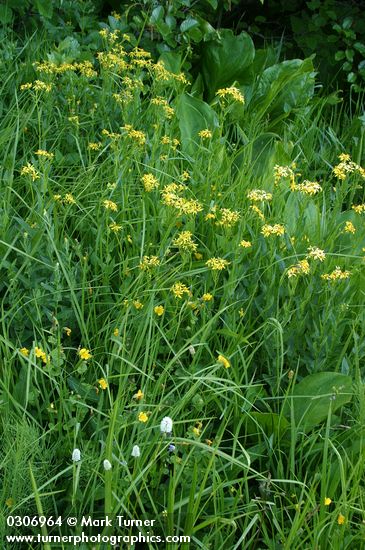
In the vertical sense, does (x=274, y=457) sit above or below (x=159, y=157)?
below

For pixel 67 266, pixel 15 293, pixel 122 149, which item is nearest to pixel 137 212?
pixel 122 149

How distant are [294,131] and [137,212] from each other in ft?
4.22

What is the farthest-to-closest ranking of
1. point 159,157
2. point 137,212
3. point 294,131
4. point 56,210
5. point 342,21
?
1. point 342,21
2. point 294,131
3. point 159,157
4. point 137,212
5. point 56,210

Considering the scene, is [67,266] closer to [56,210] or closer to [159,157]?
[56,210]

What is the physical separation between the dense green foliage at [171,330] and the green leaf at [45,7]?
0.26 metres

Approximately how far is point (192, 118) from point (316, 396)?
5.07 ft

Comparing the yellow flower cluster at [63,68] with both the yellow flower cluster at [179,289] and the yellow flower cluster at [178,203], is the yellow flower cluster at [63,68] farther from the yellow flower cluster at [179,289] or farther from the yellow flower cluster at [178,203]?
the yellow flower cluster at [179,289]

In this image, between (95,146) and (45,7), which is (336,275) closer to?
(95,146)

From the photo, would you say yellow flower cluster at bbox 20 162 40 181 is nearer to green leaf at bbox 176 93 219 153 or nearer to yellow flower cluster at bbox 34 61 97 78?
yellow flower cluster at bbox 34 61 97 78

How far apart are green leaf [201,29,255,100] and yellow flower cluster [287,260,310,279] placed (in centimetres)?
183

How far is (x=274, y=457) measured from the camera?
234 cm

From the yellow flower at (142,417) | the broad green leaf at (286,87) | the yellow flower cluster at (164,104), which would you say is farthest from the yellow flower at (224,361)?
the broad green leaf at (286,87)

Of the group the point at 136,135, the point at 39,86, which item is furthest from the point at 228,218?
the point at 39,86

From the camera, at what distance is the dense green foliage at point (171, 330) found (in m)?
2.04
